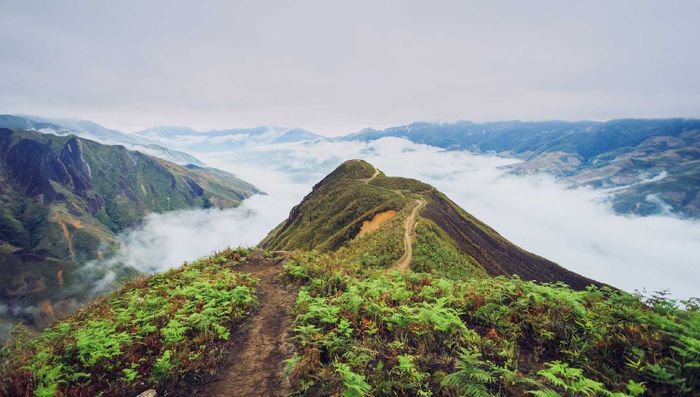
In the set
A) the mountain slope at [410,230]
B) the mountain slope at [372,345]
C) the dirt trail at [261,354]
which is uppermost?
the mountain slope at [372,345]

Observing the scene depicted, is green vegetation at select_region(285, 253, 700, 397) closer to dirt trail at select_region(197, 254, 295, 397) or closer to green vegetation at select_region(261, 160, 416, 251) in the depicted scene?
dirt trail at select_region(197, 254, 295, 397)

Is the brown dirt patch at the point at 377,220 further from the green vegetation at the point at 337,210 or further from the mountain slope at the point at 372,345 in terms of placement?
the mountain slope at the point at 372,345

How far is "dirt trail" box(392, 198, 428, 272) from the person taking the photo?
3656 centimetres

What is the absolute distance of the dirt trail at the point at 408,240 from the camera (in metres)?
36.6

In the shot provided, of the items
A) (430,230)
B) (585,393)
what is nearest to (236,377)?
(585,393)

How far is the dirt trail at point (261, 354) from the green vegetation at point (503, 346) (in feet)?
2.27

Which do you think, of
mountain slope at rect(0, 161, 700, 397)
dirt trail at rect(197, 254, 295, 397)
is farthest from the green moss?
dirt trail at rect(197, 254, 295, 397)

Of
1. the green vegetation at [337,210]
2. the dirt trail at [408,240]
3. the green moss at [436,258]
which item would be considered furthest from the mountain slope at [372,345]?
the green vegetation at [337,210]

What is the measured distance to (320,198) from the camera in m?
102

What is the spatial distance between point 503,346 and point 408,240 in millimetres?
36054

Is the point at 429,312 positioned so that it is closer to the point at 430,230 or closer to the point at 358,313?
the point at 358,313

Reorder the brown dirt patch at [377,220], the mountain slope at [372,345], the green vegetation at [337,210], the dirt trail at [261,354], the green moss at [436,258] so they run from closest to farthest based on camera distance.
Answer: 1. the mountain slope at [372,345]
2. the dirt trail at [261,354]
3. the green moss at [436,258]
4. the brown dirt patch at [377,220]
5. the green vegetation at [337,210]

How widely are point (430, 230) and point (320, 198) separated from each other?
183 feet

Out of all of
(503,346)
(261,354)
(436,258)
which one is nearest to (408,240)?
(436,258)
